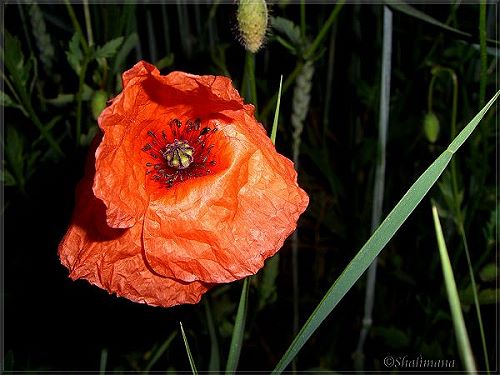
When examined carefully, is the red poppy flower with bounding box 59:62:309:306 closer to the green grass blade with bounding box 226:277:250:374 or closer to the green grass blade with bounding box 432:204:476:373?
the green grass blade with bounding box 226:277:250:374

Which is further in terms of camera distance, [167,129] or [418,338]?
[418,338]

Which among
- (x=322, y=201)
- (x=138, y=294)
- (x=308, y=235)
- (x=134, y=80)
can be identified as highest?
(x=134, y=80)

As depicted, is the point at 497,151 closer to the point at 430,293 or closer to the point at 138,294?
the point at 430,293

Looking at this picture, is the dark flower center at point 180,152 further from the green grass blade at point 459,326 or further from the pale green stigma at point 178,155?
the green grass blade at point 459,326

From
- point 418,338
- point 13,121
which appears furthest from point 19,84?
point 418,338

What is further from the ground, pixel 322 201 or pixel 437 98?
pixel 437 98

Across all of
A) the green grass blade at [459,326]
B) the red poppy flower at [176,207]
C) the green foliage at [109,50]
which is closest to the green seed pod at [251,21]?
the red poppy flower at [176,207]

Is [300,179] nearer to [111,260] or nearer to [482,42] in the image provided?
[482,42]
